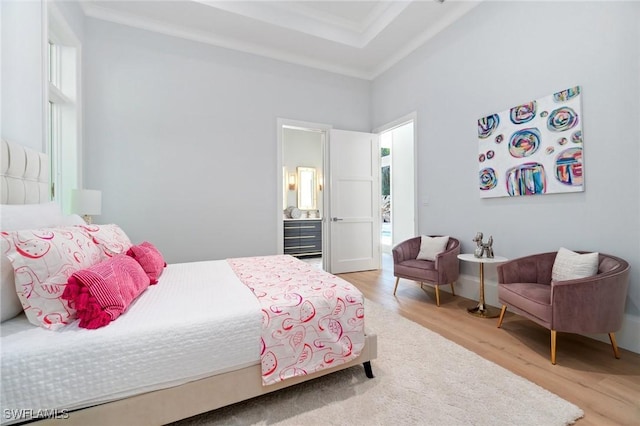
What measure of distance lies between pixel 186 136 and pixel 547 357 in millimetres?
4339

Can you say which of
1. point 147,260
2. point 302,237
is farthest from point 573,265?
point 302,237

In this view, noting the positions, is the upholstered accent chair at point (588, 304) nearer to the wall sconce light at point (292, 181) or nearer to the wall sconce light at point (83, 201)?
the wall sconce light at point (83, 201)

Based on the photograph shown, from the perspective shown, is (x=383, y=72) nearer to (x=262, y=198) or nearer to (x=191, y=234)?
(x=262, y=198)

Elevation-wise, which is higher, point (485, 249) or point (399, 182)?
point (399, 182)

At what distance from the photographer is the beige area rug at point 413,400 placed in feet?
4.68

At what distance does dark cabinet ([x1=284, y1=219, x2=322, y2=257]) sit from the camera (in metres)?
6.12

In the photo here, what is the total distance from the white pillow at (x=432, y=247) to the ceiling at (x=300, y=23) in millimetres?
2674

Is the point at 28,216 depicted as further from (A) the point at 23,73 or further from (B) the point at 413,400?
(B) the point at 413,400

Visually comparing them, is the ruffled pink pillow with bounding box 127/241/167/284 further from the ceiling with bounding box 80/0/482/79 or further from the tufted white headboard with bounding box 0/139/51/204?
the ceiling with bounding box 80/0/482/79

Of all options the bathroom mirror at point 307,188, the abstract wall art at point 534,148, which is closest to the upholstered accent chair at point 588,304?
the abstract wall art at point 534,148

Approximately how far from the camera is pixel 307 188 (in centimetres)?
687

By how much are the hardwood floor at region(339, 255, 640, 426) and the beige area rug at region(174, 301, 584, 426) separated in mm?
85

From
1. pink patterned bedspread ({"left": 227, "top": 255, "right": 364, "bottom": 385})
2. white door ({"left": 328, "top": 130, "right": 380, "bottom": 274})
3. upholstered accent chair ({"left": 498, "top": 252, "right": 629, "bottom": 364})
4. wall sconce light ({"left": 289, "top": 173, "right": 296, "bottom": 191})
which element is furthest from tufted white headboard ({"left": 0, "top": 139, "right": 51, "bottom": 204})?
wall sconce light ({"left": 289, "top": 173, "right": 296, "bottom": 191})

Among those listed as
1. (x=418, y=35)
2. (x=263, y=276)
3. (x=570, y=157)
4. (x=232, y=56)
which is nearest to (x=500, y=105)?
(x=570, y=157)
